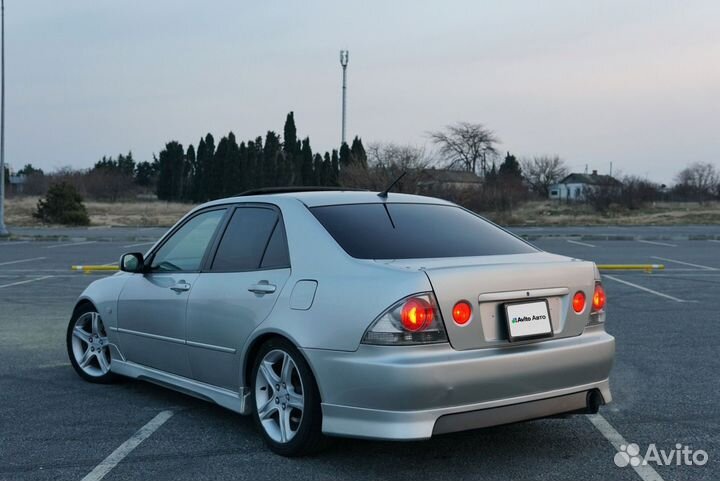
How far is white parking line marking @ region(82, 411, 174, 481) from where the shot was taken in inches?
158

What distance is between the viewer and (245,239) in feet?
15.9

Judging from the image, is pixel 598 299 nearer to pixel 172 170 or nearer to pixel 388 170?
pixel 388 170

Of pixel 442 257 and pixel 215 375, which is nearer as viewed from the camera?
pixel 442 257

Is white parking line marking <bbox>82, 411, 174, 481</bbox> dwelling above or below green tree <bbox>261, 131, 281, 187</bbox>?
below

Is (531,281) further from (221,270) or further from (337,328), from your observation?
(221,270)

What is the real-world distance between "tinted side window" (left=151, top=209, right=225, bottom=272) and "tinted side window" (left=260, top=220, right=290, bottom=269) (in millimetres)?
717

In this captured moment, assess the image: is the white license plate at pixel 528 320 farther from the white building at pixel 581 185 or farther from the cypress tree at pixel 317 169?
the cypress tree at pixel 317 169

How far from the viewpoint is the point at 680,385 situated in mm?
5934

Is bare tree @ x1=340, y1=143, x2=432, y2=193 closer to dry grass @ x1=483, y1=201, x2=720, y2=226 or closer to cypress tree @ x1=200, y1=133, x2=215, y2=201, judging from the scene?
dry grass @ x1=483, y1=201, x2=720, y2=226

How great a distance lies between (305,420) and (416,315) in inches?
34.7

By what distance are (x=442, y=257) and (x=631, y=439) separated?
1619 mm

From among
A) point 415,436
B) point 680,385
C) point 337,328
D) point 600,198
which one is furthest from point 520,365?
point 600,198

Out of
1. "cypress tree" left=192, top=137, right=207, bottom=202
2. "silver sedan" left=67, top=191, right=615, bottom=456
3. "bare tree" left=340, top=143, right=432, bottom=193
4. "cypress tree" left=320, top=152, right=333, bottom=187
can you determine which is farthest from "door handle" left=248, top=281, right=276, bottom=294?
"cypress tree" left=192, top=137, right=207, bottom=202

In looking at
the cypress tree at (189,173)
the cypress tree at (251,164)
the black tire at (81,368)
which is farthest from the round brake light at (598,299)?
the cypress tree at (189,173)
